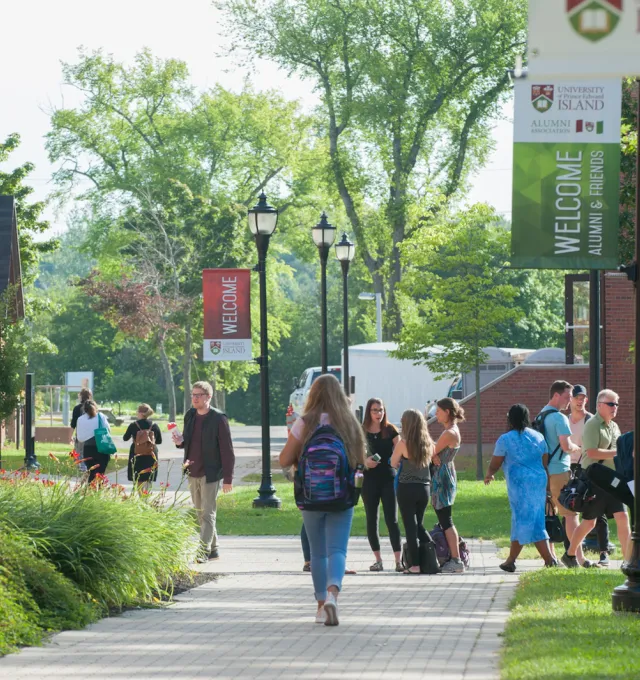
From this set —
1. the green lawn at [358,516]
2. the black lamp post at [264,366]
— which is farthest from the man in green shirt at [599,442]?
the black lamp post at [264,366]

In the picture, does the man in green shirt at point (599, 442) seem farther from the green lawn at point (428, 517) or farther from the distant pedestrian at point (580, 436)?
the green lawn at point (428, 517)

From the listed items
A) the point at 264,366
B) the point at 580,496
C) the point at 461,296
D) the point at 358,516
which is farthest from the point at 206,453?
the point at 461,296

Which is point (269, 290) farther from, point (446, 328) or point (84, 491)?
point (84, 491)

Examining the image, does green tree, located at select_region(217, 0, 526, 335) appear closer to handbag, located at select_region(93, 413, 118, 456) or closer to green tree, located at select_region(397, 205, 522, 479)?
green tree, located at select_region(397, 205, 522, 479)

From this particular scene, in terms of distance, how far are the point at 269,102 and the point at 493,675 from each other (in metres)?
56.7

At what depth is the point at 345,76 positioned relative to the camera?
160ft

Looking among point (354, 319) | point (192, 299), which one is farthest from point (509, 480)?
point (354, 319)

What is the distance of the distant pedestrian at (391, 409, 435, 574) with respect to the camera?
13.0 metres

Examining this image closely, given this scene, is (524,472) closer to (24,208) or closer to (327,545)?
(327,545)

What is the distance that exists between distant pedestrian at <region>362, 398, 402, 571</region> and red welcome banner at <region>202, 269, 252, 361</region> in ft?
33.7

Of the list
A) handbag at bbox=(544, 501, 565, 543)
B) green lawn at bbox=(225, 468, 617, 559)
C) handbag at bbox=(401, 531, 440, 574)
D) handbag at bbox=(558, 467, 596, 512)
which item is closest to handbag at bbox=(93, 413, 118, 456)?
green lawn at bbox=(225, 468, 617, 559)

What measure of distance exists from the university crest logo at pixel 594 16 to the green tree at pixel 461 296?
85.6ft

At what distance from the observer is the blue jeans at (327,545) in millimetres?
9508

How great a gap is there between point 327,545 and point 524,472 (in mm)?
3729
